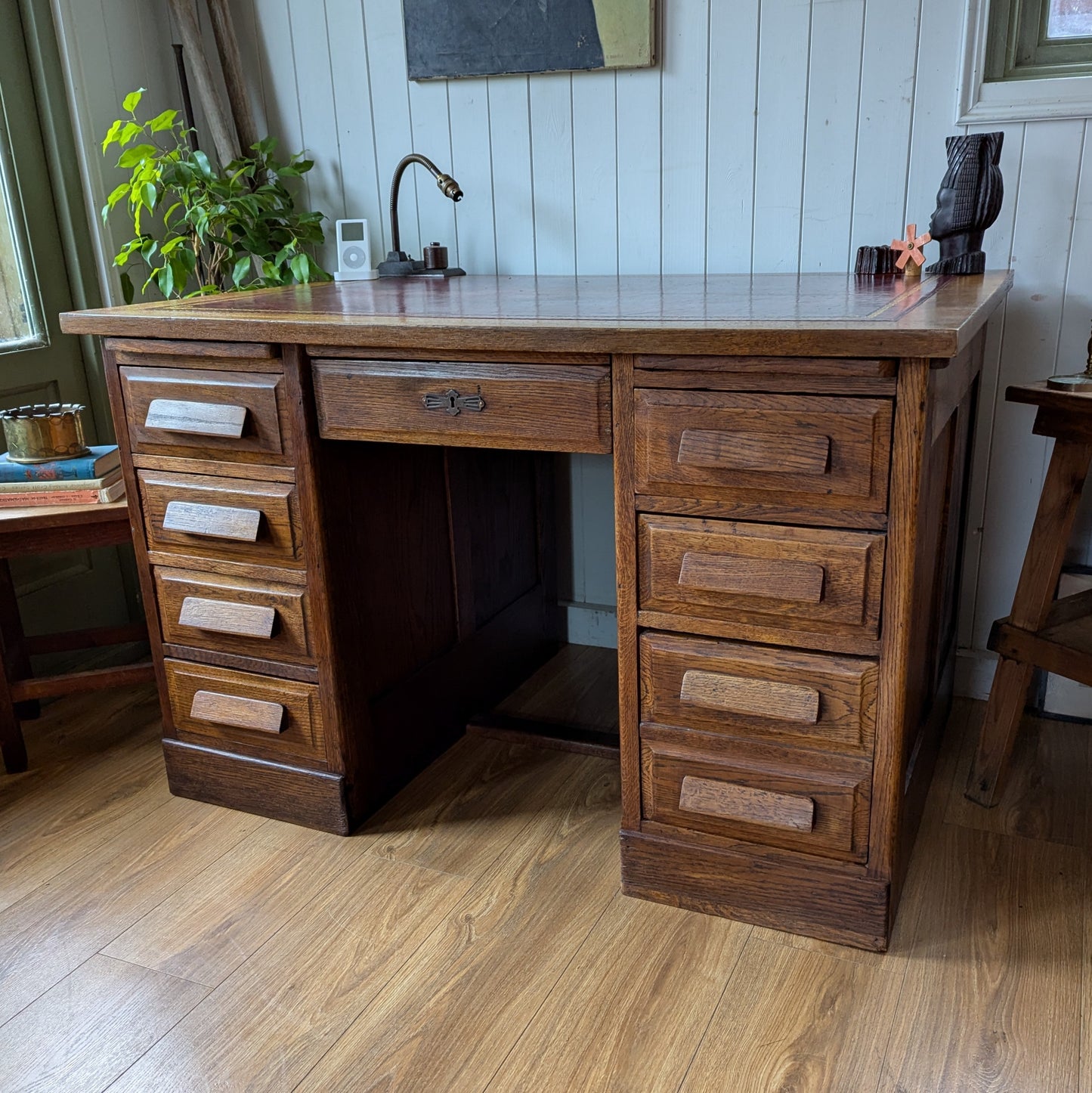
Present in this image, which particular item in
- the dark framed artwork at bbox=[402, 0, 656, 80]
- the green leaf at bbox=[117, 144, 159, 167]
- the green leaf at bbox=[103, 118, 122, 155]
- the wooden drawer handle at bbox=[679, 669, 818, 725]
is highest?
the dark framed artwork at bbox=[402, 0, 656, 80]

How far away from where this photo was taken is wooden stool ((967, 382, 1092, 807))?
158 cm

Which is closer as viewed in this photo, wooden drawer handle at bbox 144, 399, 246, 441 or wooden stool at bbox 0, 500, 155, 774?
wooden drawer handle at bbox 144, 399, 246, 441

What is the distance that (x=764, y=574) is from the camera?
1.31 metres

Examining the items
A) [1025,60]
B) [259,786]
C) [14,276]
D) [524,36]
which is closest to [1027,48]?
[1025,60]

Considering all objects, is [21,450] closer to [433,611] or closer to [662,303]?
[433,611]

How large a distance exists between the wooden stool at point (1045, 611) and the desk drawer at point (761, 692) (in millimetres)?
499

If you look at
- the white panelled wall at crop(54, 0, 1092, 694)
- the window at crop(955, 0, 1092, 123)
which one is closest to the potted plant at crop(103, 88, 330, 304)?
the white panelled wall at crop(54, 0, 1092, 694)

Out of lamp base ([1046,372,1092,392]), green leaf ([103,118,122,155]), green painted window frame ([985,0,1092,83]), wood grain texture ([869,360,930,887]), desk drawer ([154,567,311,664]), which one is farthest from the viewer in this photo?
green leaf ([103,118,122,155])

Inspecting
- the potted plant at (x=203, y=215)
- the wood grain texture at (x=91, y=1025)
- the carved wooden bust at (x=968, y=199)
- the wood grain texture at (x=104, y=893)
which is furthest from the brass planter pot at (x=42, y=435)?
the carved wooden bust at (x=968, y=199)

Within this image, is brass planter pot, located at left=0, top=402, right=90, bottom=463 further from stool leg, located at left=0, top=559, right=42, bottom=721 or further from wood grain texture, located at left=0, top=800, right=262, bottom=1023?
wood grain texture, located at left=0, top=800, right=262, bottom=1023

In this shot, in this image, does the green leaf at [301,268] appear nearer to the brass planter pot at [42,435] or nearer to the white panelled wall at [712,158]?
the white panelled wall at [712,158]

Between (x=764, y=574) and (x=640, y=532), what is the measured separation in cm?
18

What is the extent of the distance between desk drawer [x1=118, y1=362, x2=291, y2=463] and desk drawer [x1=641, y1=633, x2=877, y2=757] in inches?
26.1

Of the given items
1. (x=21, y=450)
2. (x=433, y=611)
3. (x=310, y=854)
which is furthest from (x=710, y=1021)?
(x=21, y=450)
